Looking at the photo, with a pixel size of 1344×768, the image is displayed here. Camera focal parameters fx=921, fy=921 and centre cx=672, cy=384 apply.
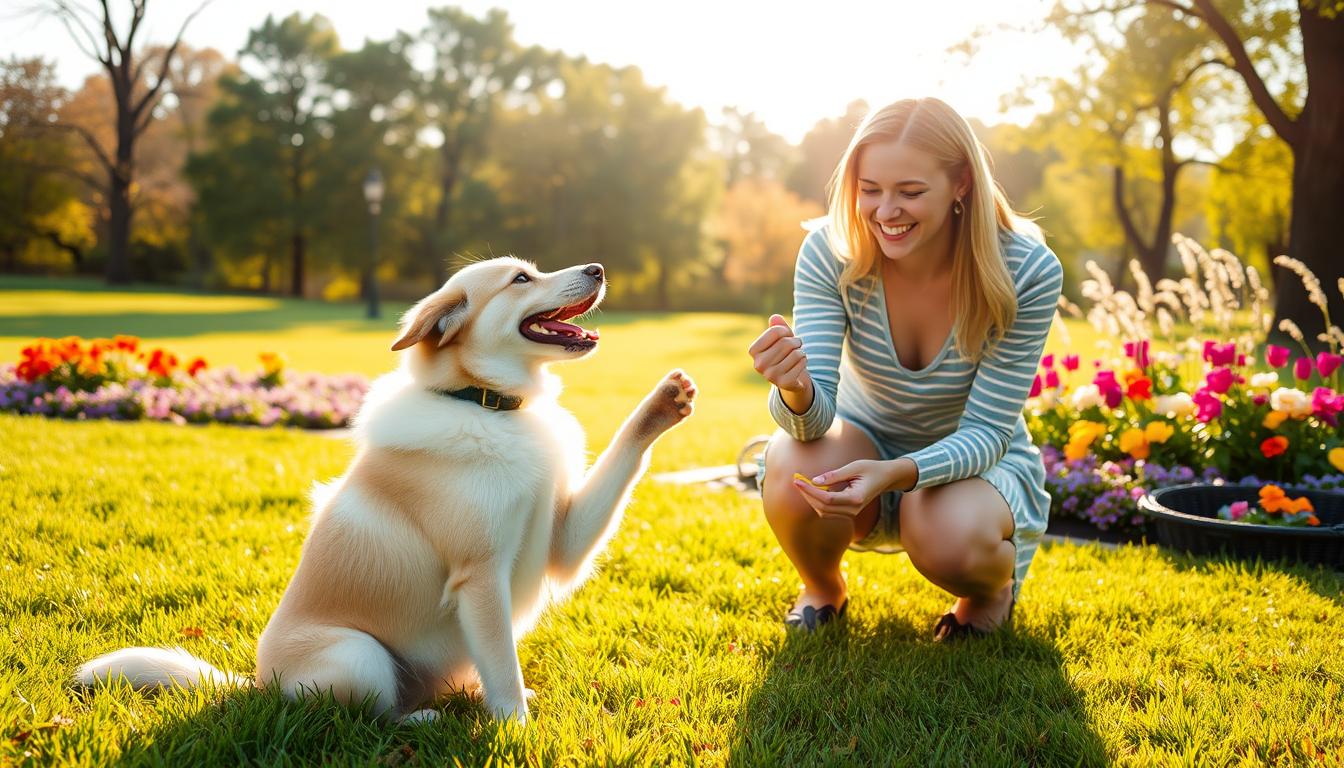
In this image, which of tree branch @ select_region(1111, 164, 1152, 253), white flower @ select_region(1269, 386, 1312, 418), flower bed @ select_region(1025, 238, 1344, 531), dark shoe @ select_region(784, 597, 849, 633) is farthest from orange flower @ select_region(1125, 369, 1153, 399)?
tree branch @ select_region(1111, 164, 1152, 253)

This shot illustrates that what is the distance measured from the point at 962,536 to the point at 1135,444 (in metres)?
2.46

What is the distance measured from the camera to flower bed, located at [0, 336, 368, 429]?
789cm

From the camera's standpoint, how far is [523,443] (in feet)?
8.19

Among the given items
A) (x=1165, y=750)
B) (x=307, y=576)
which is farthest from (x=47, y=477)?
(x=1165, y=750)

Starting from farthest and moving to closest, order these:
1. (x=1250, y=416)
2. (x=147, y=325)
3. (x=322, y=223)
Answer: (x=322, y=223)
(x=147, y=325)
(x=1250, y=416)

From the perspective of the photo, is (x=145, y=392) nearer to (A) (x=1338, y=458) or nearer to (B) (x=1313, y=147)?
(A) (x=1338, y=458)

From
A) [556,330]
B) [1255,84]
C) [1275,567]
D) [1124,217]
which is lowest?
[1275,567]

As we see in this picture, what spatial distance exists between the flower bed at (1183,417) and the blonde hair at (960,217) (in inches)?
76.1

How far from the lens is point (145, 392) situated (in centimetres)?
814

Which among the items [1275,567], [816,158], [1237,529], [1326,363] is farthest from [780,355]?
[816,158]

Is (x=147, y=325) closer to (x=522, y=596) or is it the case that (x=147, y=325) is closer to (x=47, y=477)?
(x=47, y=477)

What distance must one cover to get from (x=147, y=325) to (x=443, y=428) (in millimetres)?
21395

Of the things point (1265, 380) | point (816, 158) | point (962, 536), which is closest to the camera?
point (962, 536)

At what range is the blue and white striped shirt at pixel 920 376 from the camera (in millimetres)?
2969
